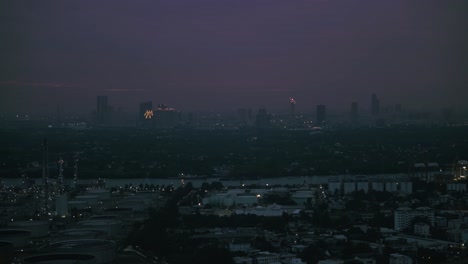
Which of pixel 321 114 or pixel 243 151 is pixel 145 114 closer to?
pixel 243 151

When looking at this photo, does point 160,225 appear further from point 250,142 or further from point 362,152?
point 250,142

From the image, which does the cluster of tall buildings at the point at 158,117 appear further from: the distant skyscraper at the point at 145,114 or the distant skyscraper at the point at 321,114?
the distant skyscraper at the point at 321,114

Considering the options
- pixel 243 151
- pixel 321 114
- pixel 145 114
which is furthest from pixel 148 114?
pixel 321 114

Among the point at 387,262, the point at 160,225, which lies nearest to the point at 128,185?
the point at 160,225

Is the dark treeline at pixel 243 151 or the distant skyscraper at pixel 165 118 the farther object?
the distant skyscraper at pixel 165 118

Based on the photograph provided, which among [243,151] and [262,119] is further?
[262,119]

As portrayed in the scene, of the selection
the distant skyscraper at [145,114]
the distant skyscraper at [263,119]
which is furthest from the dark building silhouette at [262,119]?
the distant skyscraper at [145,114]

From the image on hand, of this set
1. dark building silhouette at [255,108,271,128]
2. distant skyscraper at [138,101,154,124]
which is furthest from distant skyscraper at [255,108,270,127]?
distant skyscraper at [138,101,154,124]

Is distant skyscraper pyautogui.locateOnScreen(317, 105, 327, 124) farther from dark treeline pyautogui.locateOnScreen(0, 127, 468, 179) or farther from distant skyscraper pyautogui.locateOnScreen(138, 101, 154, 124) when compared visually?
distant skyscraper pyautogui.locateOnScreen(138, 101, 154, 124)
